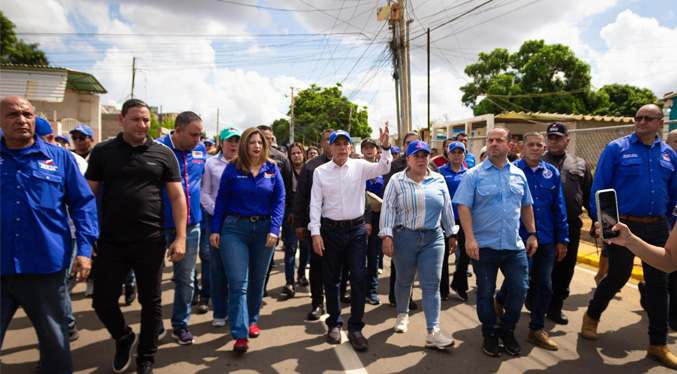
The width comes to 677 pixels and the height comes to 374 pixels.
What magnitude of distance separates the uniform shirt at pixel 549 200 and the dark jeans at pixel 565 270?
1.63ft

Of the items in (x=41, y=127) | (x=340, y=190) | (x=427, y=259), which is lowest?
(x=427, y=259)

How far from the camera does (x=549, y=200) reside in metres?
4.14

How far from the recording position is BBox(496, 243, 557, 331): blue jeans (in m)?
3.94

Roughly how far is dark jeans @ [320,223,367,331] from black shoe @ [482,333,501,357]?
118 cm

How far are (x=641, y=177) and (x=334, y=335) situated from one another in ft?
10.9

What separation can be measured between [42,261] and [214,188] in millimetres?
2170

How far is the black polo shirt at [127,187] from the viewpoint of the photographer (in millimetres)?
3076

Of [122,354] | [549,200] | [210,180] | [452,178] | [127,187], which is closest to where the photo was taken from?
[127,187]

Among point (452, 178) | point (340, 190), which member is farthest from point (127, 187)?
point (452, 178)

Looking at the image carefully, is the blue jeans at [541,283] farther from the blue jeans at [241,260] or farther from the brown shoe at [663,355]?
the blue jeans at [241,260]

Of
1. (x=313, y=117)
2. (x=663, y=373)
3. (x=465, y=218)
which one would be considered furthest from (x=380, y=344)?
(x=313, y=117)

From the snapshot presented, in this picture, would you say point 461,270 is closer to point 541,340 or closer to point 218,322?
point 541,340

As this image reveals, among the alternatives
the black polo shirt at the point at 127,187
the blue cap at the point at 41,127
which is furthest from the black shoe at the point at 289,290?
the blue cap at the point at 41,127

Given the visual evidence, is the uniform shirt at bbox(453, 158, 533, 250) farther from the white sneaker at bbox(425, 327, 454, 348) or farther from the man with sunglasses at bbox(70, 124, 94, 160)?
the man with sunglasses at bbox(70, 124, 94, 160)
